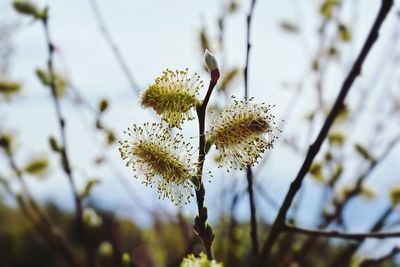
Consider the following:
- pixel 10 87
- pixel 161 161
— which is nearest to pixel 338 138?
pixel 161 161

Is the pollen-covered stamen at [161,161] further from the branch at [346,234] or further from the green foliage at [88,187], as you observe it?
the green foliage at [88,187]


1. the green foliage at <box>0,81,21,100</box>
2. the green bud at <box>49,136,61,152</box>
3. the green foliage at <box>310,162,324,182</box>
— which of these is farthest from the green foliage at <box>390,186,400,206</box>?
the green foliage at <box>0,81,21,100</box>

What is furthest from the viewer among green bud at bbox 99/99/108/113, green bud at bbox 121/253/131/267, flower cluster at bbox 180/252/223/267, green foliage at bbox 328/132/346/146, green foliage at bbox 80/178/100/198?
green foliage at bbox 328/132/346/146

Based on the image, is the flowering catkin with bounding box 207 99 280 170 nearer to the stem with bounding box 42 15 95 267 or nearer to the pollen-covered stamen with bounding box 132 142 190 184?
the pollen-covered stamen with bounding box 132 142 190 184

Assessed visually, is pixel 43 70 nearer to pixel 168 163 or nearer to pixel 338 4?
pixel 168 163

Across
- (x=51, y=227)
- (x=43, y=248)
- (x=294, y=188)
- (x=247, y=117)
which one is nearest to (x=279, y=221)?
(x=294, y=188)

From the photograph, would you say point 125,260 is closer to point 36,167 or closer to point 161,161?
point 161,161
